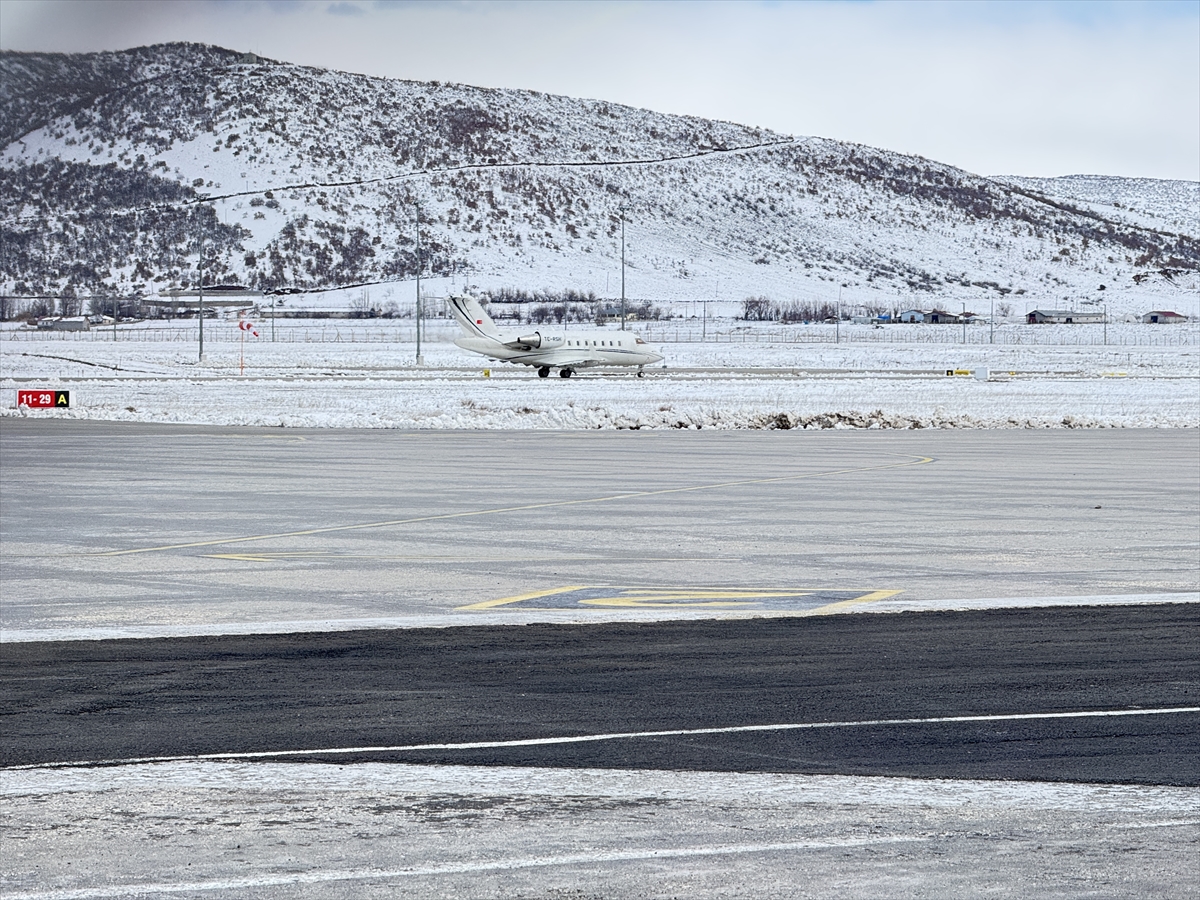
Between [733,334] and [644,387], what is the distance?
62.6 metres

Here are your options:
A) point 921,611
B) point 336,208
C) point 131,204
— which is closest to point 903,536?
point 921,611

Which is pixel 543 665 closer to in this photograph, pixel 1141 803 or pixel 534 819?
pixel 534 819

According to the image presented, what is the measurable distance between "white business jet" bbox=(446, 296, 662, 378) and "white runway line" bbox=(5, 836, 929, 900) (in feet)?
201

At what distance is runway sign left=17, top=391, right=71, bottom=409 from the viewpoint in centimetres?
4306

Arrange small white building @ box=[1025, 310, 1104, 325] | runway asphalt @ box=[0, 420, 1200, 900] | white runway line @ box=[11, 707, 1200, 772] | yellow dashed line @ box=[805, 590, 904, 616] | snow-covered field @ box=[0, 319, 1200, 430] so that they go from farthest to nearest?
small white building @ box=[1025, 310, 1104, 325] → snow-covered field @ box=[0, 319, 1200, 430] → yellow dashed line @ box=[805, 590, 904, 616] → white runway line @ box=[11, 707, 1200, 772] → runway asphalt @ box=[0, 420, 1200, 900]

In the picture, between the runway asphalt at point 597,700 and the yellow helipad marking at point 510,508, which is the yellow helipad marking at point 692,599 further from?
the yellow helipad marking at point 510,508

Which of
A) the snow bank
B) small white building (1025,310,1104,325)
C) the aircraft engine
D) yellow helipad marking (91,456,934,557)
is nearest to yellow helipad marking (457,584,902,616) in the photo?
yellow helipad marking (91,456,934,557)

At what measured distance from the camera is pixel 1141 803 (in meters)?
7.16

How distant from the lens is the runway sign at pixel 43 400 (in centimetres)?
4306

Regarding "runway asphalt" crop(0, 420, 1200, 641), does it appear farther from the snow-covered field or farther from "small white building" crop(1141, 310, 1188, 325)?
"small white building" crop(1141, 310, 1188, 325)

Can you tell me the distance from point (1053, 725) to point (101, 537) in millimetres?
11834

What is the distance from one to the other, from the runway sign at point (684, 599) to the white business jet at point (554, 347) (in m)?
53.7

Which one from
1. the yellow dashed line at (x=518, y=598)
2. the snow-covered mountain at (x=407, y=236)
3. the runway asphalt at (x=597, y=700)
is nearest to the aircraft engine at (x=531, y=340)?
the runway asphalt at (x=597, y=700)

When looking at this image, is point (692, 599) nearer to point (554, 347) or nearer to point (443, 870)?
point (443, 870)
